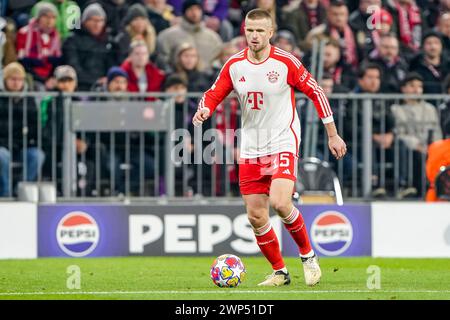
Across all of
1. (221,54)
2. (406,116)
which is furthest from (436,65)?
(221,54)

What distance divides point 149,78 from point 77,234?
2837mm

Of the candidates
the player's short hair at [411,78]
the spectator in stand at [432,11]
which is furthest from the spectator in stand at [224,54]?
the spectator in stand at [432,11]

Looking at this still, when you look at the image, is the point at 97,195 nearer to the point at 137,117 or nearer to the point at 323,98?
the point at 137,117

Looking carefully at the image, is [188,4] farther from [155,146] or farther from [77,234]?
[77,234]

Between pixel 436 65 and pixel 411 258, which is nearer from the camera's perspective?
pixel 411 258

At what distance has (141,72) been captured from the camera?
60.8ft

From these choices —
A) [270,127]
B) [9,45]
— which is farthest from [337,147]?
[9,45]

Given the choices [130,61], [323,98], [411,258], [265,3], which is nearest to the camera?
[323,98]

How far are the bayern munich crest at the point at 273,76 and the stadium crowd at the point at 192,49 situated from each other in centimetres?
542

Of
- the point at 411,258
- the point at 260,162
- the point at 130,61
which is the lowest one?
the point at 411,258

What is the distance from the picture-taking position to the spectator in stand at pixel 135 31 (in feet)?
62.3

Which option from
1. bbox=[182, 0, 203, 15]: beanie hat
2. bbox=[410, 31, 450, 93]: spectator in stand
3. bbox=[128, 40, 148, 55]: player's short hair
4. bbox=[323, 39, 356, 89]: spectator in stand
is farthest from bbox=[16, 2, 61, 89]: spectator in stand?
bbox=[410, 31, 450, 93]: spectator in stand
